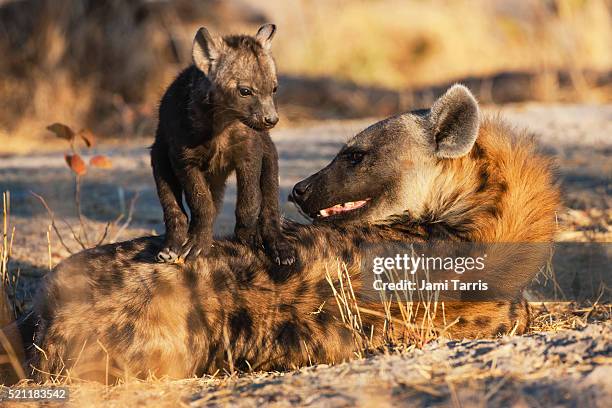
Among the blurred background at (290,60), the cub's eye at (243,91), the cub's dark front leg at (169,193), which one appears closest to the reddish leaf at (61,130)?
the cub's dark front leg at (169,193)

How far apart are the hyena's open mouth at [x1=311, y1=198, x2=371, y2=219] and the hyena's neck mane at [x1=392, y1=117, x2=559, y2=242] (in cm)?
26

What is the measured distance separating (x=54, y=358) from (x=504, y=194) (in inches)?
70.4

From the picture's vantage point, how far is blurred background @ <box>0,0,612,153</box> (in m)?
10.4

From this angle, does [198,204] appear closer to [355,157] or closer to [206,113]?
[206,113]

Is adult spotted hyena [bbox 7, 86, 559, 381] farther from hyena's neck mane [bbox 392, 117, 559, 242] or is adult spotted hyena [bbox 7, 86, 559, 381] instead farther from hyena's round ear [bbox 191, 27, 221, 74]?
hyena's round ear [bbox 191, 27, 221, 74]

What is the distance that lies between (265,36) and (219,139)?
512 millimetres

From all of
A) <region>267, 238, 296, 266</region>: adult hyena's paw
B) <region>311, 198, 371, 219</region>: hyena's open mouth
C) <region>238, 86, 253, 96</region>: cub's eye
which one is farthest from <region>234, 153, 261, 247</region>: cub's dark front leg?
<region>311, 198, 371, 219</region>: hyena's open mouth

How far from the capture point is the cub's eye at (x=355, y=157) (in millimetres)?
4008

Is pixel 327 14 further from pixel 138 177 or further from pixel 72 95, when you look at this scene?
pixel 138 177

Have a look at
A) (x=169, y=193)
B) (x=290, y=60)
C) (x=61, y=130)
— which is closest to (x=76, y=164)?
(x=61, y=130)

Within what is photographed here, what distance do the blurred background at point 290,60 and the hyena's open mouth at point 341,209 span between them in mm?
5693

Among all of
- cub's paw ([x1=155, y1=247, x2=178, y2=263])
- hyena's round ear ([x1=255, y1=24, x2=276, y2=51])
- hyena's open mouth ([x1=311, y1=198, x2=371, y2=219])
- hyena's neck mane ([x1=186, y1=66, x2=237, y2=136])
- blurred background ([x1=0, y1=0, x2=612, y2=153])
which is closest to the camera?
cub's paw ([x1=155, y1=247, x2=178, y2=263])

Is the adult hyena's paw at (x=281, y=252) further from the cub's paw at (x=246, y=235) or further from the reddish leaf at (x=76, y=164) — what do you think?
the reddish leaf at (x=76, y=164)

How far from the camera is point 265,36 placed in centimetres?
372
